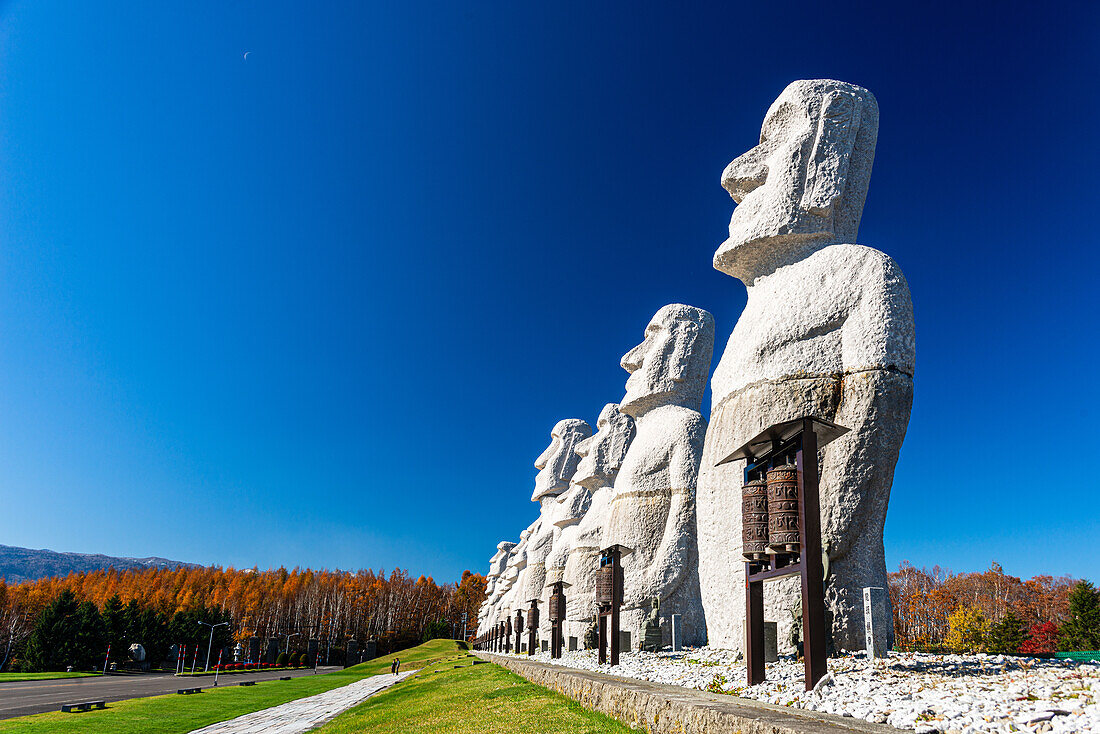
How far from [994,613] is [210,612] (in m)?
49.6

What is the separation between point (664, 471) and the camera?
11281mm

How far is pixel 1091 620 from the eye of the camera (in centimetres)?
1897

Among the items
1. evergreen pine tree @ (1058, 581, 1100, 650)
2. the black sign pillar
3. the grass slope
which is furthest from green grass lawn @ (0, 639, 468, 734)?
evergreen pine tree @ (1058, 581, 1100, 650)

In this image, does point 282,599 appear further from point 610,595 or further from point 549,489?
point 610,595

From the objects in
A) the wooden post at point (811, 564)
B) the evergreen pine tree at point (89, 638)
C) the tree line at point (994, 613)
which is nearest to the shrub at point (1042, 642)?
the tree line at point (994, 613)

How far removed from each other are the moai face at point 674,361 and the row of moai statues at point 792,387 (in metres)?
0.62

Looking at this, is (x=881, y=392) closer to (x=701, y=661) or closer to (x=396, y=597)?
(x=701, y=661)

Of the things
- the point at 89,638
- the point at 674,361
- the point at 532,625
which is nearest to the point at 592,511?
the point at 532,625

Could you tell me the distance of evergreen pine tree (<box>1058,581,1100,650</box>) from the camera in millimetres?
18250

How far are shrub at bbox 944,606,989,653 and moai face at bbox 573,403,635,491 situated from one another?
17254 millimetres

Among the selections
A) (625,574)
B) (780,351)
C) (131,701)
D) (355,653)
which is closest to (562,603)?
(625,574)

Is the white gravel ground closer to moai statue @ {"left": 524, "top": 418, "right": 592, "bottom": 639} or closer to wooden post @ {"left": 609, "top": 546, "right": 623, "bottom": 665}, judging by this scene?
wooden post @ {"left": 609, "top": 546, "right": 623, "bottom": 665}

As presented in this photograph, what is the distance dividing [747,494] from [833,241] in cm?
355

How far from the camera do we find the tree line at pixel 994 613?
1980 centimetres
